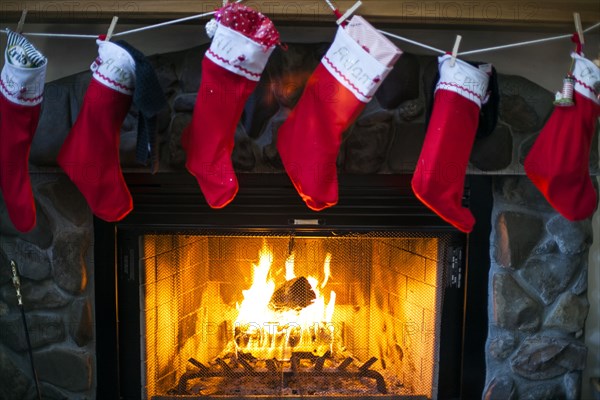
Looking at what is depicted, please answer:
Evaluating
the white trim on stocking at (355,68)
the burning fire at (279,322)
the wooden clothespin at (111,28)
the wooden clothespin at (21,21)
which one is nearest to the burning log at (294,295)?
the burning fire at (279,322)

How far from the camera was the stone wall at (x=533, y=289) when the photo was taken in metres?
2.02

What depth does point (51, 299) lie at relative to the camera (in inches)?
79.1

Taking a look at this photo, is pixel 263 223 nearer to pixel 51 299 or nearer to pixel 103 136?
pixel 103 136

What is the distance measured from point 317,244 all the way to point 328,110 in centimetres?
54

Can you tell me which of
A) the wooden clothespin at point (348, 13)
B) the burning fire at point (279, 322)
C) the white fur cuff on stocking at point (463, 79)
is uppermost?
the wooden clothespin at point (348, 13)

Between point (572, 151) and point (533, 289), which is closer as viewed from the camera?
point (572, 151)

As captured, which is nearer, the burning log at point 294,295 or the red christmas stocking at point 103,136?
the red christmas stocking at point 103,136

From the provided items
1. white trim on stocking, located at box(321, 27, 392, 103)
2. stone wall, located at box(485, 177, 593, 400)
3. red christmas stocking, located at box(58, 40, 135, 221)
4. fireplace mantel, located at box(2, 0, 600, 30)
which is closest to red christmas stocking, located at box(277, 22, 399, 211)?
white trim on stocking, located at box(321, 27, 392, 103)

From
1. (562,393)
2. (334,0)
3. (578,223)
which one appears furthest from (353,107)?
(562,393)

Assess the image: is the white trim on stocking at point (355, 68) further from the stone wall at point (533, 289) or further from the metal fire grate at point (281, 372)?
the metal fire grate at point (281, 372)

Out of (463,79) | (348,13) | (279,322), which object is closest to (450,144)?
(463,79)

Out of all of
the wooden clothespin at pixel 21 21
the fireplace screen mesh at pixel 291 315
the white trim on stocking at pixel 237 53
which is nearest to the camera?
the white trim on stocking at pixel 237 53

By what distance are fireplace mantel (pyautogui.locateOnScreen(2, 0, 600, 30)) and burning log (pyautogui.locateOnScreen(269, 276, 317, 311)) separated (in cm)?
86

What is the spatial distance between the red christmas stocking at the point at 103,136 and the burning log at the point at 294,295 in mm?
636
